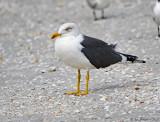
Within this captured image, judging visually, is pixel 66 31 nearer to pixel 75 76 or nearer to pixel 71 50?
pixel 71 50

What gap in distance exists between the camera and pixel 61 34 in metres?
5.92

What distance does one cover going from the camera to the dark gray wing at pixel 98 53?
596cm

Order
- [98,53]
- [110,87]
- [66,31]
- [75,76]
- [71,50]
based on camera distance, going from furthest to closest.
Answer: [75,76], [110,87], [98,53], [66,31], [71,50]

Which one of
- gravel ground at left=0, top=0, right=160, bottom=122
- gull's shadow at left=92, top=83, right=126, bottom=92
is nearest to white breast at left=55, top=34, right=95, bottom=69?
gravel ground at left=0, top=0, right=160, bottom=122

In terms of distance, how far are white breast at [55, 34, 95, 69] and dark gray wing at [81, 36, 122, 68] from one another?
82 millimetres

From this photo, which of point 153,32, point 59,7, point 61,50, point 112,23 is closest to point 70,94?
point 61,50

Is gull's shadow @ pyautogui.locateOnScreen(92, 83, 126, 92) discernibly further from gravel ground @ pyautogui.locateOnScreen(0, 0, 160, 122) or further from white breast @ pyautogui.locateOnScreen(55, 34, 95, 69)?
white breast @ pyautogui.locateOnScreen(55, 34, 95, 69)

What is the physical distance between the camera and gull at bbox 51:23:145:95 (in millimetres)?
5777

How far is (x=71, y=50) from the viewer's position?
18.9 feet

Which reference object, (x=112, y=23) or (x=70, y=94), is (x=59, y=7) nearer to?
(x=112, y=23)

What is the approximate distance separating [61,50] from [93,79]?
1.70 m

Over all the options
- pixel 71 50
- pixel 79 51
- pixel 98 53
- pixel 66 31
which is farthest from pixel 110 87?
pixel 66 31

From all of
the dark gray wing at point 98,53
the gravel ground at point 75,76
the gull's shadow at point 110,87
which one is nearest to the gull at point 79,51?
the dark gray wing at point 98,53

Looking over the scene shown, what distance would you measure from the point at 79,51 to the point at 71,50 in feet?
0.46
